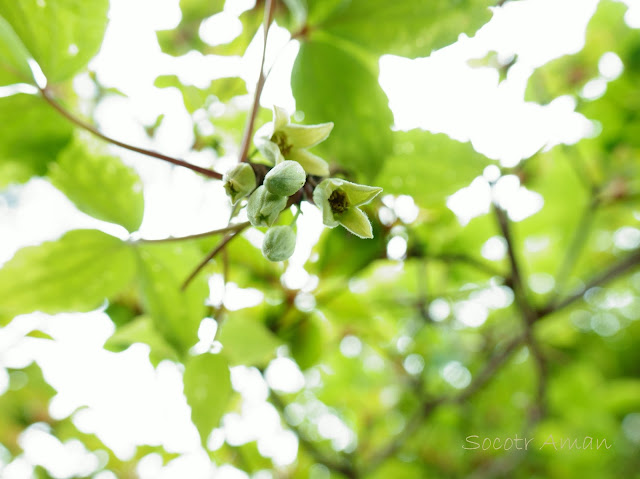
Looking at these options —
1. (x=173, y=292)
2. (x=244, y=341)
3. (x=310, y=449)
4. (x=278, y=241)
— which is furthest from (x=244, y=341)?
(x=310, y=449)

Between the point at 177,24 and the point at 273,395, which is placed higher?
the point at 177,24

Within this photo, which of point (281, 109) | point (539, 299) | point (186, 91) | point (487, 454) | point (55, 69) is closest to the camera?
point (281, 109)

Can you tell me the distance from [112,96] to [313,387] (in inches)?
33.8

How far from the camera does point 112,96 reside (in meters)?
0.86

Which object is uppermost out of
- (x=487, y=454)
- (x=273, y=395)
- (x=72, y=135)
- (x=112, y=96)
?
(x=72, y=135)

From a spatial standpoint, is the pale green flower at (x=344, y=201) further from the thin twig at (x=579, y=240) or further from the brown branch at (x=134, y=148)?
the thin twig at (x=579, y=240)

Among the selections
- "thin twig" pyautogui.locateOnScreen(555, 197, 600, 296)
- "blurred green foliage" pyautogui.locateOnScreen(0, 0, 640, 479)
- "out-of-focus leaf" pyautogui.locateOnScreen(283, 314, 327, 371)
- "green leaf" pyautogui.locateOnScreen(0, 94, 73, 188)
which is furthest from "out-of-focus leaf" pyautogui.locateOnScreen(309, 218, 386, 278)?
"thin twig" pyautogui.locateOnScreen(555, 197, 600, 296)

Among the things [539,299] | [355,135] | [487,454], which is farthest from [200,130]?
[487,454]

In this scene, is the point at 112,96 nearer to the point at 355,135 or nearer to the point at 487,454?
the point at 355,135

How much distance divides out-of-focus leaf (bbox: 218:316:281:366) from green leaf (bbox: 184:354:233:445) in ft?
0.17

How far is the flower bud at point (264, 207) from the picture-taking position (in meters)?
0.32

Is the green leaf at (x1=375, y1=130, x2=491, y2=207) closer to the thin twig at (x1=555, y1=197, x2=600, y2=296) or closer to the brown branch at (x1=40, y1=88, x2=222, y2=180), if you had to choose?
the brown branch at (x1=40, y1=88, x2=222, y2=180)

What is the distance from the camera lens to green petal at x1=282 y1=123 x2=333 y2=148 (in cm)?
38

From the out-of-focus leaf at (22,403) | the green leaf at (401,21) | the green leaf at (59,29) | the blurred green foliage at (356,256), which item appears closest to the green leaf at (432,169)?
the blurred green foliage at (356,256)
